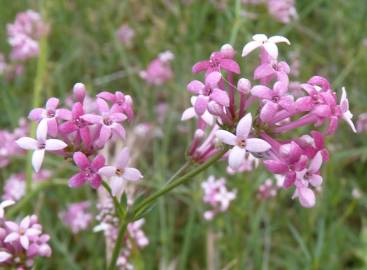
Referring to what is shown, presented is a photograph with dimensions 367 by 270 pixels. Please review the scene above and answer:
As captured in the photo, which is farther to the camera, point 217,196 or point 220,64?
point 217,196

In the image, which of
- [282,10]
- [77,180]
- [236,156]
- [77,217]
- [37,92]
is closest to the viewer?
[236,156]

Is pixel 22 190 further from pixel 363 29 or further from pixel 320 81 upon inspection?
pixel 363 29

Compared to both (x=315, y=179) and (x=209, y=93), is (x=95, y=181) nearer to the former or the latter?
(x=209, y=93)

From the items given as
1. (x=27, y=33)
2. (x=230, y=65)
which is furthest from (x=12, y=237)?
(x=27, y=33)

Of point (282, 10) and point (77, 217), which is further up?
point (282, 10)

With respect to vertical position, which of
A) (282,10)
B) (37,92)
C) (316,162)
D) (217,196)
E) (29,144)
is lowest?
(217,196)

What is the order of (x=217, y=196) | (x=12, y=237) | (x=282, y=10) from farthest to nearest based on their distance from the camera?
(x=282, y=10), (x=217, y=196), (x=12, y=237)
